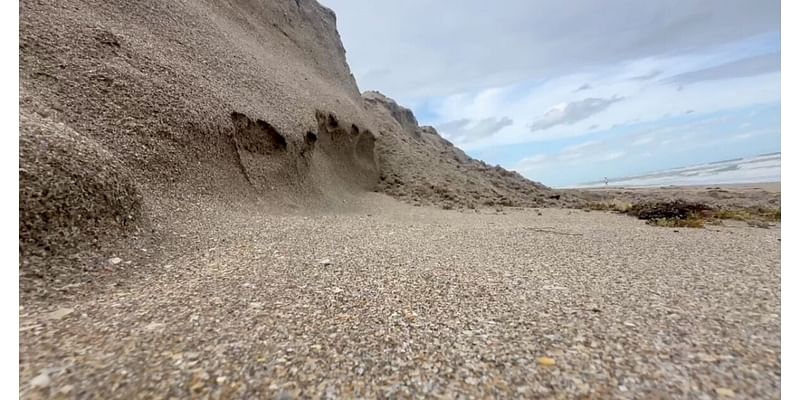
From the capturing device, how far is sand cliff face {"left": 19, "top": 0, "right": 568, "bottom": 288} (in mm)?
3475

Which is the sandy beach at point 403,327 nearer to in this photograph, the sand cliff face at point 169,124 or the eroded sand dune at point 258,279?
the eroded sand dune at point 258,279

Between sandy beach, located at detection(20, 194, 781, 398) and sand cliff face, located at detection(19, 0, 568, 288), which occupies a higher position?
sand cliff face, located at detection(19, 0, 568, 288)

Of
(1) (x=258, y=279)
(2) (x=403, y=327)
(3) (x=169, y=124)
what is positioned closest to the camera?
(2) (x=403, y=327)

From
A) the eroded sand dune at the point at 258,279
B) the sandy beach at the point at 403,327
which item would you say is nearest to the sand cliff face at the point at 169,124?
the eroded sand dune at the point at 258,279

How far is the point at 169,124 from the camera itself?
628cm

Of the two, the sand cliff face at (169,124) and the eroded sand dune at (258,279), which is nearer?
the eroded sand dune at (258,279)

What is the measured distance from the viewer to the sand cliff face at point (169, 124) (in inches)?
137

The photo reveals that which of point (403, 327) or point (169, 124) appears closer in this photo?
point (403, 327)

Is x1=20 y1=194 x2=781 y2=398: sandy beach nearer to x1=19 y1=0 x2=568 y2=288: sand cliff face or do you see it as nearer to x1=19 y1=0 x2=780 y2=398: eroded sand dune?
x1=19 y1=0 x2=780 y2=398: eroded sand dune

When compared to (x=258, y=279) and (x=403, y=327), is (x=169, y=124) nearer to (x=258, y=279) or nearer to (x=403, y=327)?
(x=258, y=279)

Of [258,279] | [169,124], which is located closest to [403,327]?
[258,279]

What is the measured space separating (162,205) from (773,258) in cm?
747

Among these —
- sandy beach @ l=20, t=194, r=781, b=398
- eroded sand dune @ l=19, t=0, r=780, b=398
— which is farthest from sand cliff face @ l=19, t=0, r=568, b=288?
sandy beach @ l=20, t=194, r=781, b=398

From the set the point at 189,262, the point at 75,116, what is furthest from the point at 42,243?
the point at 75,116
